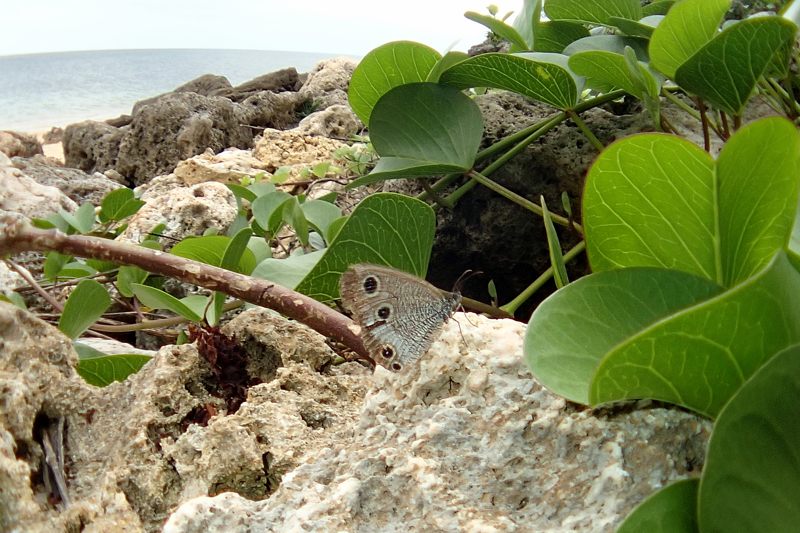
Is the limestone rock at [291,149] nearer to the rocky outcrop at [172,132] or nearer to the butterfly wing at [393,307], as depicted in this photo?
the rocky outcrop at [172,132]

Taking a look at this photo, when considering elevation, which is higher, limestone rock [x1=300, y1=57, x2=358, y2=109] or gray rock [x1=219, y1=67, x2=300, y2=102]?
limestone rock [x1=300, y1=57, x2=358, y2=109]

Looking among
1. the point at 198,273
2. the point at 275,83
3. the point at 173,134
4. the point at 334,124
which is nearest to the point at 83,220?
the point at 198,273

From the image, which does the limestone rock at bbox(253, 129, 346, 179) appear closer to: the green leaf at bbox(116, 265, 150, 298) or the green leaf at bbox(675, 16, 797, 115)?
the green leaf at bbox(116, 265, 150, 298)

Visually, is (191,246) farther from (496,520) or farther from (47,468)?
(496,520)

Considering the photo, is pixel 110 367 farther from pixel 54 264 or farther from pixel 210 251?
pixel 54 264

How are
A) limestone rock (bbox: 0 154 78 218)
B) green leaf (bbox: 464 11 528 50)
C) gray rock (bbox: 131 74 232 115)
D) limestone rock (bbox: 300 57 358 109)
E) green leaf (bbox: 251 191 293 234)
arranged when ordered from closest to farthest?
green leaf (bbox: 464 11 528 50), green leaf (bbox: 251 191 293 234), limestone rock (bbox: 0 154 78 218), limestone rock (bbox: 300 57 358 109), gray rock (bbox: 131 74 232 115)

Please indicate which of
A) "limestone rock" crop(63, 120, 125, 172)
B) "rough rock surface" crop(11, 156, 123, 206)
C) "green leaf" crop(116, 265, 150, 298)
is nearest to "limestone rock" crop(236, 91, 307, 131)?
"limestone rock" crop(63, 120, 125, 172)
